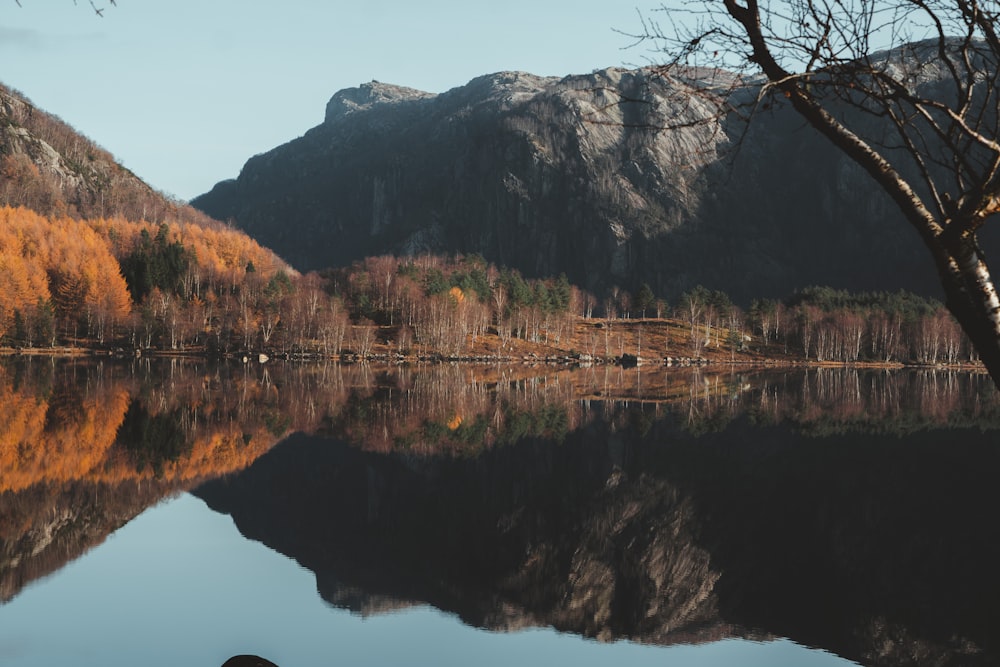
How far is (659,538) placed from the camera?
20.0 metres

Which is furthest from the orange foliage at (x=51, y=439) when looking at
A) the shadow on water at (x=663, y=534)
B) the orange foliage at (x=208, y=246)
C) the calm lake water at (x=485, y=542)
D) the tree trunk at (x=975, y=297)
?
the orange foliage at (x=208, y=246)

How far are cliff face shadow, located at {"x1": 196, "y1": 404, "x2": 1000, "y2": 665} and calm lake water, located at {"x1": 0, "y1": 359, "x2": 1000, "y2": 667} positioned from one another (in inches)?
3.7

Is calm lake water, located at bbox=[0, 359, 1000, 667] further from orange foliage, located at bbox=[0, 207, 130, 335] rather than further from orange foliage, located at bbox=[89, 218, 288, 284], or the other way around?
orange foliage, located at bbox=[89, 218, 288, 284]

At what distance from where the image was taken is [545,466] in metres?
29.8

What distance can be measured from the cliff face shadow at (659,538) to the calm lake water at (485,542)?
0.30ft

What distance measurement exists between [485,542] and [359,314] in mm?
122772

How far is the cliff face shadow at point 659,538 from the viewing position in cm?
1490

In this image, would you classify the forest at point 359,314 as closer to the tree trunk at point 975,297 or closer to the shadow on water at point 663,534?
the shadow on water at point 663,534

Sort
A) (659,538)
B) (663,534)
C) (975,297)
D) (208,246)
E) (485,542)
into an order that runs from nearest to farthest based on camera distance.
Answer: (975,297) → (485,542) → (659,538) → (663,534) → (208,246)

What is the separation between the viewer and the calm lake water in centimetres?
1375

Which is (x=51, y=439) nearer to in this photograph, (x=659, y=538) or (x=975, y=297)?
(x=659, y=538)

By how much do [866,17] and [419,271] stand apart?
141 m

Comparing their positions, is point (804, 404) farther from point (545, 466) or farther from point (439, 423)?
point (545, 466)

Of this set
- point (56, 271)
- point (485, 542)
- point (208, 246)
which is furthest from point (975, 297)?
point (208, 246)
